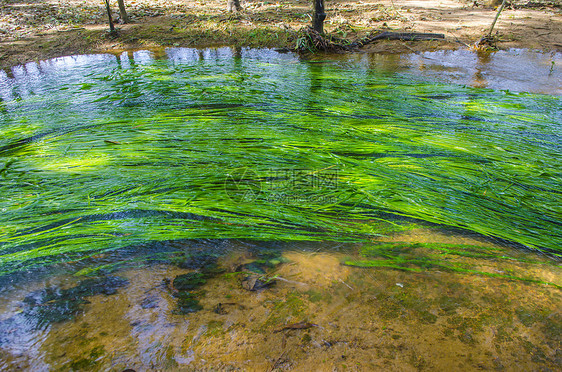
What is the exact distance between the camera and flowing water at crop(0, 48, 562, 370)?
1.16m

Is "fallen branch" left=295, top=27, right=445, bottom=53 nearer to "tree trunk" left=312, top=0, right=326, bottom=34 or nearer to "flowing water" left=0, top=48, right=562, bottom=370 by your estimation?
"tree trunk" left=312, top=0, right=326, bottom=34

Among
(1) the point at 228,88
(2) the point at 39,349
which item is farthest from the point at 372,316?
(1) the point at 228,88

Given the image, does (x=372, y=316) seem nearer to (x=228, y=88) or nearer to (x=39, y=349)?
(x=39, y=349)

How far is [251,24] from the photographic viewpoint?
21.8 feet

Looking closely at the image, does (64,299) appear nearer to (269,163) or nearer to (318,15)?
(269,163)

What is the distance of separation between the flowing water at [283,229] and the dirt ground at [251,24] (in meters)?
2.80

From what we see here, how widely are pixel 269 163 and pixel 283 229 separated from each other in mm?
747

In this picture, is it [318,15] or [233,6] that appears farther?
[233,6]

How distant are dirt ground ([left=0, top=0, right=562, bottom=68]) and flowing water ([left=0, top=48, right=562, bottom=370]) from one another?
9.18 feet
